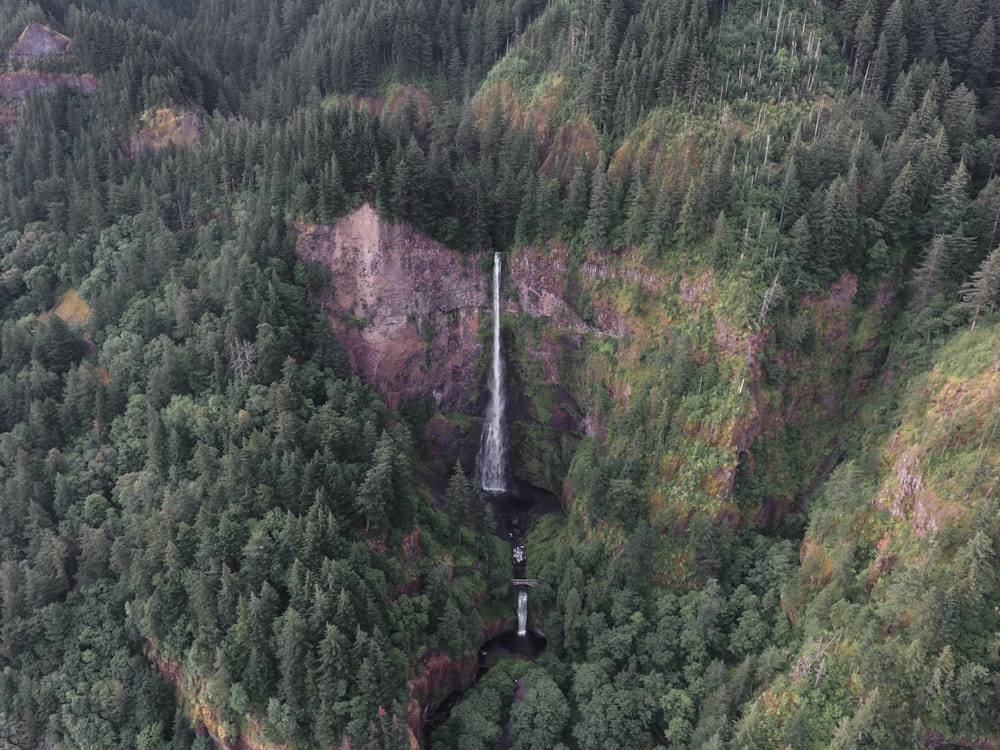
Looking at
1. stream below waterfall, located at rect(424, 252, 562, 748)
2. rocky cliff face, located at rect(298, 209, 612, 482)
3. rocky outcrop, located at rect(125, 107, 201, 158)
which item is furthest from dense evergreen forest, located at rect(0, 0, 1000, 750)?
stream below waterfall, located at rect(424, 252, 562, 748)

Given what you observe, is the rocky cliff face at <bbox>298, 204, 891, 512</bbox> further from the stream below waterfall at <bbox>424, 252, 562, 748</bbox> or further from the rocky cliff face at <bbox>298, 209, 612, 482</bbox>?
the stream below waterfall at <bbox>424, 252, 562, 748</bbox>

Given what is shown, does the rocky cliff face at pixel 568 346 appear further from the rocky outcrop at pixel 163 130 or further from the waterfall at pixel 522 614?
the rocky outcrop at pixel 163 130

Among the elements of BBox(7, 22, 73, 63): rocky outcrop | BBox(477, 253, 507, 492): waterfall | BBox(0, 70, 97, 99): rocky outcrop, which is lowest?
BBox(477, 253, 507, 492): waterfall

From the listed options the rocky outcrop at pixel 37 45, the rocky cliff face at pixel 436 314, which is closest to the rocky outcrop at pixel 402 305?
the rocky cliff face at pixel 436 314

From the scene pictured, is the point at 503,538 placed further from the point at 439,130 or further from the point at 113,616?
the point at 439,130

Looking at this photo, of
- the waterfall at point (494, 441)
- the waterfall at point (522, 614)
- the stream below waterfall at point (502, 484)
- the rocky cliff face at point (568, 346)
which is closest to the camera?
the rocky cliff face at point (568, 346)

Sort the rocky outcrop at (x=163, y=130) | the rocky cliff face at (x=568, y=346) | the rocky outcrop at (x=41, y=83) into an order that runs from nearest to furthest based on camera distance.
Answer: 1. the rocky cliff face at (x=568, y=346)
2. the rocky outcrop at (x=163, y=130)
3. the rocky outcrop at (x=41, y=83)
